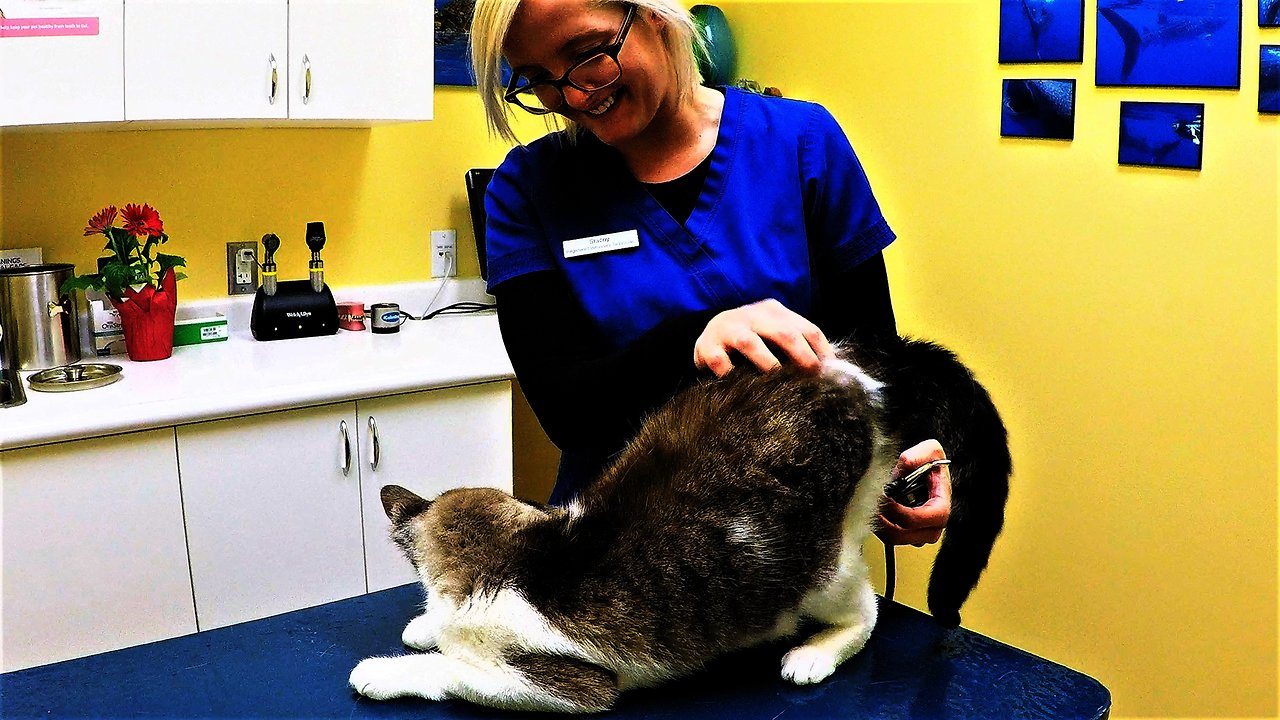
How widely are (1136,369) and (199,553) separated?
2.03 metres

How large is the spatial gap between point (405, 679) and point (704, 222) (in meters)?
0.67

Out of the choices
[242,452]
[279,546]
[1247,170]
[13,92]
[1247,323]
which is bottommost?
[279,546]

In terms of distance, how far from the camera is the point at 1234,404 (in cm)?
232

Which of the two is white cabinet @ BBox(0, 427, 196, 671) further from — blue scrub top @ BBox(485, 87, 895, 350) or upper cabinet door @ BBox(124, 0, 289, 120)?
blue scrub top @ BBox(485, 87, 895, 350)

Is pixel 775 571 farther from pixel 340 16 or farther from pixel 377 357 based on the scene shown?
pixel 340 16

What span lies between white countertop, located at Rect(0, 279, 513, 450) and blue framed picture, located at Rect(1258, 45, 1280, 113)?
1.66 meters

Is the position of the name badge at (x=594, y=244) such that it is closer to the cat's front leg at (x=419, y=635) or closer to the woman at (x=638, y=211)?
the woman at (x=638, y=211)

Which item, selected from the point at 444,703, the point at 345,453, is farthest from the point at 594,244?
the point at 345,453

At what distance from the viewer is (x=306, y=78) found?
2.51 metres

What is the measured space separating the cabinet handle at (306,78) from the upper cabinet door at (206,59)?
38mm

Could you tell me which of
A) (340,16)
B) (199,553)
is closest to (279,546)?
(199,553)

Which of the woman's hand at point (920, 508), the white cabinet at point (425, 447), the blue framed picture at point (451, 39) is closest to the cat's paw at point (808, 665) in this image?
the woman's hand at point (920, 508)

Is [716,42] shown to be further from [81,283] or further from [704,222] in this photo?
[704,222]

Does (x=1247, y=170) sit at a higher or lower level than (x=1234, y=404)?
higher
